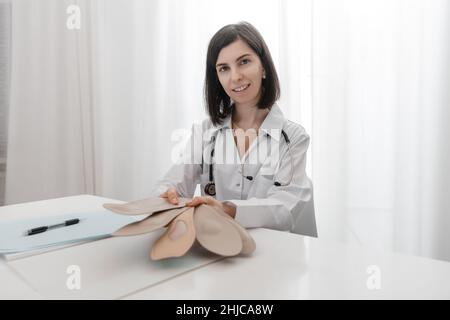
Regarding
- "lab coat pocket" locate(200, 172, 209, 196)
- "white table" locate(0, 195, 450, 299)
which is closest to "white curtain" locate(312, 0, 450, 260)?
"lab coat pocket" locate(200, 172, 209, 196)

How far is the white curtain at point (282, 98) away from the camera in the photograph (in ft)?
5.10

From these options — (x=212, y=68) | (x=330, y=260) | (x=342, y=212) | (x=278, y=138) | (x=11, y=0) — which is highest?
(x=11, y=0)

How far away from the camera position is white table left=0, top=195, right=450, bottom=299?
0.48m

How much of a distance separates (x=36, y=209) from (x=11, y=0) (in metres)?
1.36

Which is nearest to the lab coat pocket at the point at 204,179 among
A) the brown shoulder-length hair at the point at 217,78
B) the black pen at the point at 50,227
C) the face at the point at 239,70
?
the brown shoulder-length hair at the point at 217,78

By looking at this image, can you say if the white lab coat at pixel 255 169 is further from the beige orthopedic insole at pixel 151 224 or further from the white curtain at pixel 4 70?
the white curtain at pixel 4 70

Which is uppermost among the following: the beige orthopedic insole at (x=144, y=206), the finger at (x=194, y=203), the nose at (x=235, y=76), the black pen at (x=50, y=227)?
the nose at (x=235, y=76)

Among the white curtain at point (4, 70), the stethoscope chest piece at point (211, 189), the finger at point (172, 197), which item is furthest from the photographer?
the white curtain at point (4, 70)

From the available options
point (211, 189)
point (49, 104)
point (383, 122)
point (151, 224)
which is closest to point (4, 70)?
point (49, 104)

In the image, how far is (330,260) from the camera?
60 centimetres

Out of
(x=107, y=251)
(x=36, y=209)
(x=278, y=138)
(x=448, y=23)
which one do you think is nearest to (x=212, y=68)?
(x=278, y=138)

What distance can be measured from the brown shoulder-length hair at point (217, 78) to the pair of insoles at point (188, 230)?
0.71 meters
